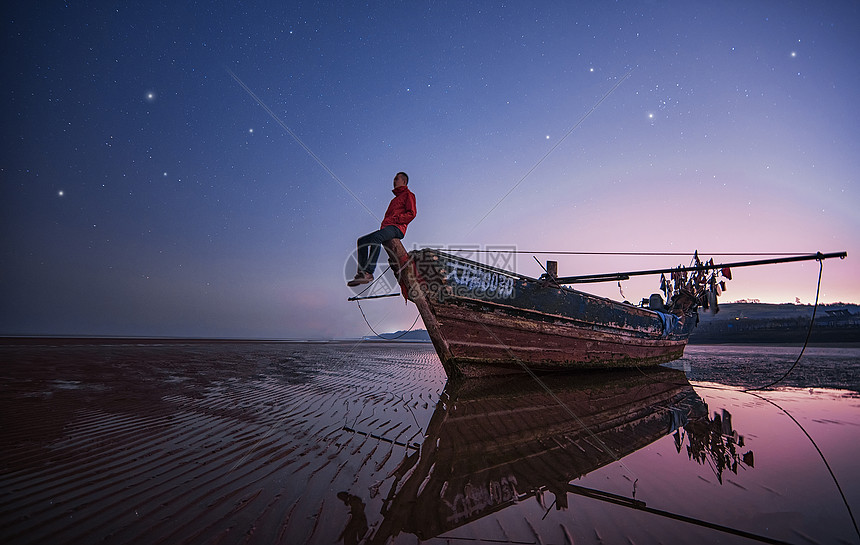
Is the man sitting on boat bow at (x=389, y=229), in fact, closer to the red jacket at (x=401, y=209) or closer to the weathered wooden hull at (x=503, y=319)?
the red jacket at (x=401, y=209)

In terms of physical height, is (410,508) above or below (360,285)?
below

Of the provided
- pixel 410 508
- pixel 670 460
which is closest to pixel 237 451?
pixel 410 508

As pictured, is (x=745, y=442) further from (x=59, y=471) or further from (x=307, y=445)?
(x=59, y=471)

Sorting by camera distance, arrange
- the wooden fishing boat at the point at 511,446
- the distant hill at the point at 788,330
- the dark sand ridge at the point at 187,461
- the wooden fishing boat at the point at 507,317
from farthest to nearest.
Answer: the distant hill at the point at 788,330 < the wooden fishing boat at the point at 507,317 < the wooden fishing boat at the point at 511,446 < the dark sand ridge at the point at 187,461

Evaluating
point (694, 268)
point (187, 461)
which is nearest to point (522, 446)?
point (187, 461)

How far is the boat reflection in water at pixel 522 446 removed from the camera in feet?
7.63

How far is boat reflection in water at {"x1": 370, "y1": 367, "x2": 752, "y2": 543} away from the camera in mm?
2324

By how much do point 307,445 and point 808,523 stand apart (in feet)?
13.6

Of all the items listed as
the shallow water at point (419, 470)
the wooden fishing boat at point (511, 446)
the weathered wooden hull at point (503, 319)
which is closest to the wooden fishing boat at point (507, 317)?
the weathered wooden hull at point (503, 319)

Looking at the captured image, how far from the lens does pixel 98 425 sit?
4.05 m

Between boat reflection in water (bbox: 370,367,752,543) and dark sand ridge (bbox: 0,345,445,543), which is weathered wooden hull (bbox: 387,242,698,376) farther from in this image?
dark sand ridge (bbox: 0,345,445,543)

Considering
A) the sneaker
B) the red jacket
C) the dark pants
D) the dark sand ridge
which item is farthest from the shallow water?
the red jacket

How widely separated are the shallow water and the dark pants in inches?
110

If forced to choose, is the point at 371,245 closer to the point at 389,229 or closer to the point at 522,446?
the point at 389,229
